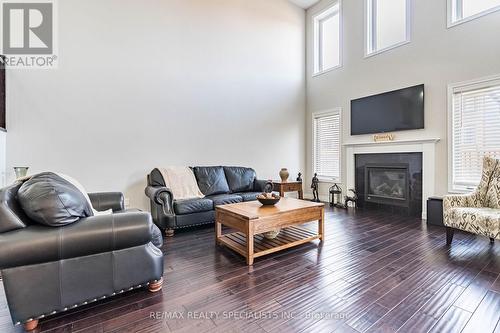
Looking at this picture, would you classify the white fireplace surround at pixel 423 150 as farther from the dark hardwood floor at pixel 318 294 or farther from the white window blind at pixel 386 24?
the white window blind at pixel 386 24

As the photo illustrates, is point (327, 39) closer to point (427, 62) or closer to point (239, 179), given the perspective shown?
point (427, 62)

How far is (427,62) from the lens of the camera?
4.00 metres

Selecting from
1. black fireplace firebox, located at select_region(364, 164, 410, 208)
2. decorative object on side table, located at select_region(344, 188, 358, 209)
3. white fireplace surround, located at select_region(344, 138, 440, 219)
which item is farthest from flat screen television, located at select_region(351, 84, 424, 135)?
decorative object on side table, located at select_region(344, 188, 358, 209)

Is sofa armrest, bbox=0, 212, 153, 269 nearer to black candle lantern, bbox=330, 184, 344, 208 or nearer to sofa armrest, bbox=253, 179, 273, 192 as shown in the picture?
sofa armrest, bbox=253, 179, 273, 192

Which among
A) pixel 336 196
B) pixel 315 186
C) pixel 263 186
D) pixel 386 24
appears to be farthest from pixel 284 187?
pixel 386 24

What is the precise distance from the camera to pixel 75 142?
3.51 metres

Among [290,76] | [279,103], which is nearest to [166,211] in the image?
[279,103]

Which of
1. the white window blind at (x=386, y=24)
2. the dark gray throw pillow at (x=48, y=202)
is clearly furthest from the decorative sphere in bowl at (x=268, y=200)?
the white window blind at (x=386, y=24)

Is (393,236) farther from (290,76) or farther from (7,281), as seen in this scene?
(290,76)

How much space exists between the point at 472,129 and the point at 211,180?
4.05 metres

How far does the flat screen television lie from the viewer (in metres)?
4.09

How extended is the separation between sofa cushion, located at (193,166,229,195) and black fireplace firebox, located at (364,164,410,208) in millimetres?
2824

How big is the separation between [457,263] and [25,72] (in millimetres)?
5456

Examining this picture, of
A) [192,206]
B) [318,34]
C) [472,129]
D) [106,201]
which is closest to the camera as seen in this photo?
[106,201]
